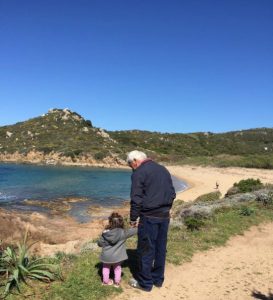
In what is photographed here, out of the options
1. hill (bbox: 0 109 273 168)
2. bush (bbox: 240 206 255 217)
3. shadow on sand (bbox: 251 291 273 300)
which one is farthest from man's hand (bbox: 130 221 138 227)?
hill (bbox: 0 109 273 168)

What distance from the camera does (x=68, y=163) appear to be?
8888 cm

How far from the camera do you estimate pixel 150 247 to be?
6.92 metres

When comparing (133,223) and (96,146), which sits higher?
(96,146)

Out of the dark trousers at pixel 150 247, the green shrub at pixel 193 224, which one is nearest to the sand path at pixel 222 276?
the dark trousers at pixel 150 247

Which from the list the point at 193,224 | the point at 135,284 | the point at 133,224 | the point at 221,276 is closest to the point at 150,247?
the point at 133,224

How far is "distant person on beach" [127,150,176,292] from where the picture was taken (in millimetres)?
6656

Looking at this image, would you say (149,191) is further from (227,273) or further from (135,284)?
(227,273)

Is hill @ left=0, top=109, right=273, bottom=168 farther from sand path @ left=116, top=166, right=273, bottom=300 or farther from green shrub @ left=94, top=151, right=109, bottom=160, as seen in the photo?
sand path @ left=116, top=166, right=273, bottom=300

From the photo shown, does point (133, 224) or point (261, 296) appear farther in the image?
point (261, 296)

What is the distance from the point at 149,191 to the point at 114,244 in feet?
4.18

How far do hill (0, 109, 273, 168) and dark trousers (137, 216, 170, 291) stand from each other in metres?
61.0

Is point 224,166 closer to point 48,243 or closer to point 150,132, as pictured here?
point 48,243

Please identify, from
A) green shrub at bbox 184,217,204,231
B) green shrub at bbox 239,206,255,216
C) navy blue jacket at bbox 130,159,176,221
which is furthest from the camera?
green shrub at bbox 239,206,255,216

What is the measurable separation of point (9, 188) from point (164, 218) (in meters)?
38.6
